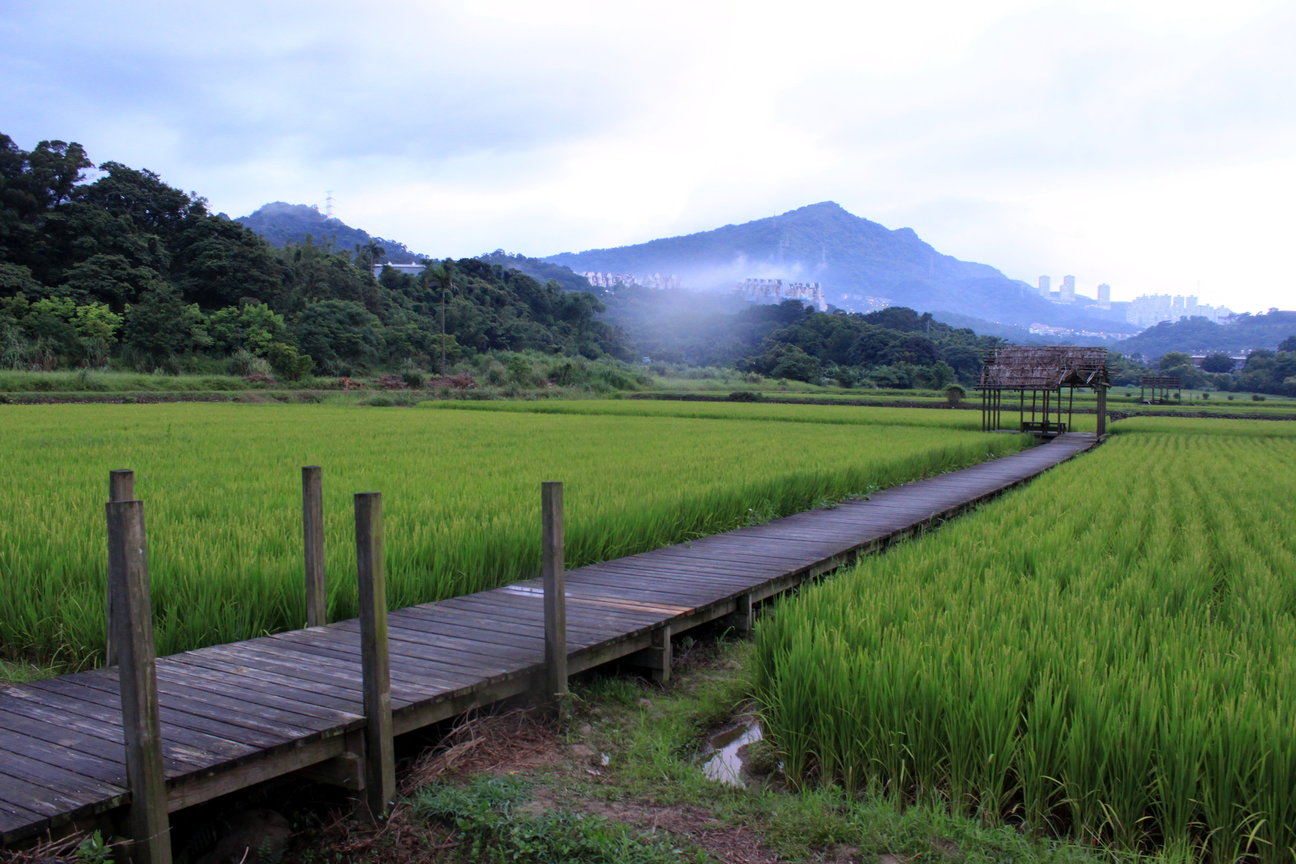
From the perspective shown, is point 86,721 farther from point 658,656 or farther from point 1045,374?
point 1045,374

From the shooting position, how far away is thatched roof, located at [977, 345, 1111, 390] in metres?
25.3

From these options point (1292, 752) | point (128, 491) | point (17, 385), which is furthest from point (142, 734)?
point (17, 385)

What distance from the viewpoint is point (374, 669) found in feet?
10.1

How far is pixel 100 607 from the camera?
4.25 m

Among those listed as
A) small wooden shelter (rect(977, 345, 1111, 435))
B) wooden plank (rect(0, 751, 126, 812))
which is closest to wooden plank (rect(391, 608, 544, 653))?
wooden plank (rect(0, 751, 126, 812))

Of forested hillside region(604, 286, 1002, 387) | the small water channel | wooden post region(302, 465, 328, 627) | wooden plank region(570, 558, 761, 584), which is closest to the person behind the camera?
the small water channel

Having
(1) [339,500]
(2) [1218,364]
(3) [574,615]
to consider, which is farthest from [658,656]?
(2) [1218,364]

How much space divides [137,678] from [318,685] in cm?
111

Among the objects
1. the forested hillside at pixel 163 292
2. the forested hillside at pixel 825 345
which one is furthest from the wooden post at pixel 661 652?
the forested hillside at pixel 825 345

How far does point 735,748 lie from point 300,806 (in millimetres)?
1850

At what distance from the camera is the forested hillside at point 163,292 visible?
38281mm

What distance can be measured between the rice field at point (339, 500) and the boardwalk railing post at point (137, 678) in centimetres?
187

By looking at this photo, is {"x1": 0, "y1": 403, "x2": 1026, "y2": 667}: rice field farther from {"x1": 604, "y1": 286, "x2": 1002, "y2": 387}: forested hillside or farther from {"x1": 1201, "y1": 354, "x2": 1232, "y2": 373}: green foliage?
{"x1": 1201, "y1": 354, "x2": 1232, "y2": 373}: green foliage

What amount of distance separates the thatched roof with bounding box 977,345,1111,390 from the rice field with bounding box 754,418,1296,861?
20916 mm
